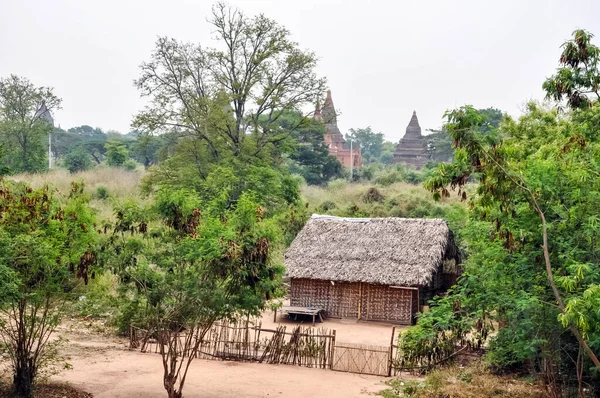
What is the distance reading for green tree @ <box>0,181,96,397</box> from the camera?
9906 mm

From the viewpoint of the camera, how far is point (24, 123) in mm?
38469

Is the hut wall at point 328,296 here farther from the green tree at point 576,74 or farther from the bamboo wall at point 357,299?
the green tree at point 576,74

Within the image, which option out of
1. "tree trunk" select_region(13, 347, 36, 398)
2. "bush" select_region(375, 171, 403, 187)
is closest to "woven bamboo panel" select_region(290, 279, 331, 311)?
"tree trunk" select_region(13, 347, 36, 398)

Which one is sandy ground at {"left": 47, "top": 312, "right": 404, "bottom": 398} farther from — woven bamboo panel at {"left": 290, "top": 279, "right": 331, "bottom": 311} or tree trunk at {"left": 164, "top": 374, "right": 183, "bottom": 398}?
woven bamboo panel at {"left": 290, "top": 279, "right": 331, "bottom": 311}

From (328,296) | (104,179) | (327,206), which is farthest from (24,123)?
(328,296)

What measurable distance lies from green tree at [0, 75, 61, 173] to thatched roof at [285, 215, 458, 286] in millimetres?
21577

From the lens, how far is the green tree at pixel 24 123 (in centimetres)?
3766

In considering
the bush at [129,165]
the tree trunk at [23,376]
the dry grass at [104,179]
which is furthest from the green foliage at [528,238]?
the bush at [129,165]

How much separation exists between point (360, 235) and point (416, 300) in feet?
10.00

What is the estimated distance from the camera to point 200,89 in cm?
3088

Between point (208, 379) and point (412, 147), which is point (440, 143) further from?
point (208, 379)

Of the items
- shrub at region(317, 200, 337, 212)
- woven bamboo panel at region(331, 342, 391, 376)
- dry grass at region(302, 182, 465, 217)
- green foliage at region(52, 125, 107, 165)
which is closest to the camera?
woven bamboo panel at region(331, 342, 391, 376)

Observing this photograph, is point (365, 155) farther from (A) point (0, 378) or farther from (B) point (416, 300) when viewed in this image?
(A) point (0, 378)

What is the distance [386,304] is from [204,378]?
8.67 m
